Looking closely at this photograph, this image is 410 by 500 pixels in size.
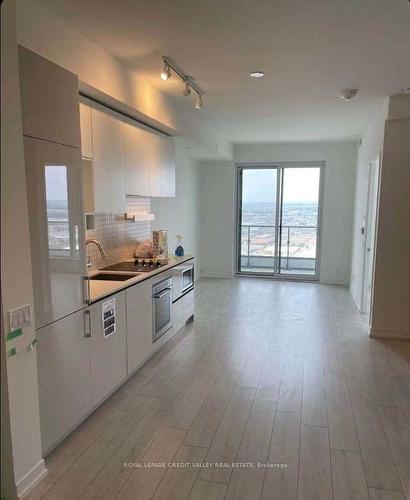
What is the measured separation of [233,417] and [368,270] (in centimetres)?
322

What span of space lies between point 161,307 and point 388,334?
2.64 meters

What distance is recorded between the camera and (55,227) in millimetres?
2180

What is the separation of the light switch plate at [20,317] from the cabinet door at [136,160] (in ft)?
6.11

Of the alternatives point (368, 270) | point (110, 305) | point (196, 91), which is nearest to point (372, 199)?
point (368, 270)

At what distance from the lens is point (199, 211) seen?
7.79 m

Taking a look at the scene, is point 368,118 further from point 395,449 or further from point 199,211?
point 395,449

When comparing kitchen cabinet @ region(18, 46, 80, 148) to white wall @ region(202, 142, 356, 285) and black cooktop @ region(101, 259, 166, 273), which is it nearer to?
black cooktop @ region(101, 259, 166, 273)

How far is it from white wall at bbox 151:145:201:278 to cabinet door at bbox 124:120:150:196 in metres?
1.27

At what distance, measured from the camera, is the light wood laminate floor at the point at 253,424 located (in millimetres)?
2098

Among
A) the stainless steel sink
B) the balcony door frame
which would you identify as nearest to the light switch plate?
the stainless steel sink

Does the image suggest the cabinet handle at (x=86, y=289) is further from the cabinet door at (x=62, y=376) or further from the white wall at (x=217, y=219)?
the white wall at (x=217, y=219)

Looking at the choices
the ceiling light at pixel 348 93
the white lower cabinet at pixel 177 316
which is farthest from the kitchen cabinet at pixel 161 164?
the ceiling light at pixel 348 93

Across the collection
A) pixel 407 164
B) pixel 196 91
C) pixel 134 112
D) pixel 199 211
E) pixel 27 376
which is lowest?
pixel 27 376

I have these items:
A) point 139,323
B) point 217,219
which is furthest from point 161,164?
point 217,219
